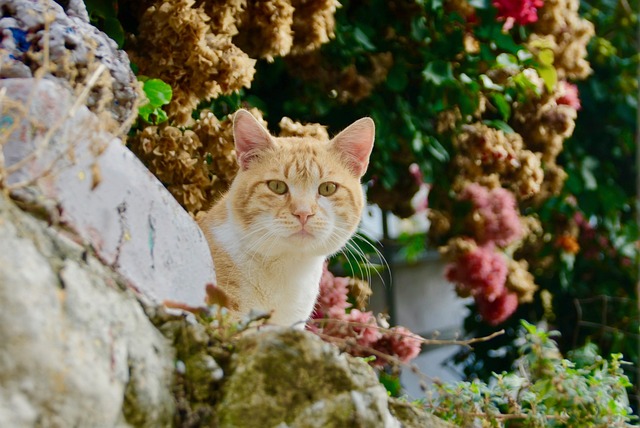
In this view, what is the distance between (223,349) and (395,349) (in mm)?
1158

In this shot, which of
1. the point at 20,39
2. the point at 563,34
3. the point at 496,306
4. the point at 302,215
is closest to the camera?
the point at 20,39

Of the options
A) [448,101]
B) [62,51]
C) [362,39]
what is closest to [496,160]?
[448,101]

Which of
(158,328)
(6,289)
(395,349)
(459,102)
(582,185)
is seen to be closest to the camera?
(6,289)

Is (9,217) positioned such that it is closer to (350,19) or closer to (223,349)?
(223,349)

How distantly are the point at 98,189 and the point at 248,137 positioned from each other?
2.28 ft

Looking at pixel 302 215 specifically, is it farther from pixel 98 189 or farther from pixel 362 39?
pixel 362 39

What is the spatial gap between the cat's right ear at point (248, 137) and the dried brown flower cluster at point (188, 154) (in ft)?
0.42

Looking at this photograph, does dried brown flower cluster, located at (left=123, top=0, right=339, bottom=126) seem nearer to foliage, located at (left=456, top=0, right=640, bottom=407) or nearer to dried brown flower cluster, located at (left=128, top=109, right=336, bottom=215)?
dried brown flower cluster, located at (left=128, top=109, right=336, bottom=215)

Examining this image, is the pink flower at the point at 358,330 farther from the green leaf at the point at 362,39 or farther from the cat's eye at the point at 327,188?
the green leaf at the point at 362,39

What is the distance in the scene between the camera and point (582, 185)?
375 cm

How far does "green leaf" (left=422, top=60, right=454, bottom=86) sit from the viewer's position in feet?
9.02

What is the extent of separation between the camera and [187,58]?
2.04m

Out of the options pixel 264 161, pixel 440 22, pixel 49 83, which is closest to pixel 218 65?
pixel 264 161

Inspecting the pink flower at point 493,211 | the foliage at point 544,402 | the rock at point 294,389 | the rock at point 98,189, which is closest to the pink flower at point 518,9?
the pink flower at point 493,211
